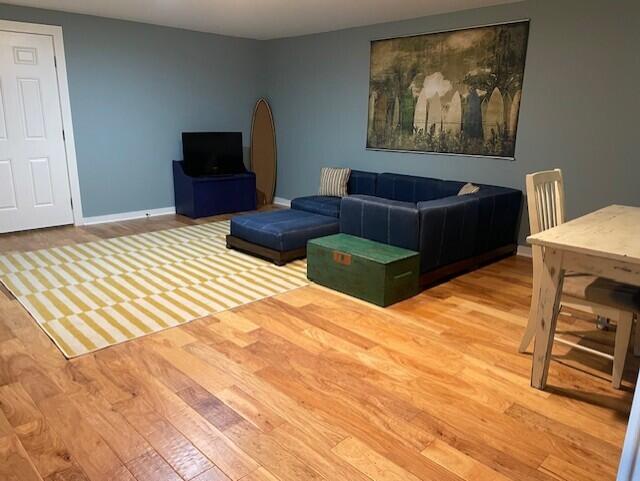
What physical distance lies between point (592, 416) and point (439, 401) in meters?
0.65

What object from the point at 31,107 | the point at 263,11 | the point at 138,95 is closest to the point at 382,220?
the point at 263,11

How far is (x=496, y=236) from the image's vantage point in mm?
4160

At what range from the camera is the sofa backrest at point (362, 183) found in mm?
5301

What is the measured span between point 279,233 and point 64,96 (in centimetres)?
300

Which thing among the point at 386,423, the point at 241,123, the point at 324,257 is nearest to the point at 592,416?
the point at 386,423

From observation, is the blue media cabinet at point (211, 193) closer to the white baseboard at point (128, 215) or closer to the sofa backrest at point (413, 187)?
the white baseboard at point (128, 215)

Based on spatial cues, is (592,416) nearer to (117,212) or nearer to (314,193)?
(314,193)

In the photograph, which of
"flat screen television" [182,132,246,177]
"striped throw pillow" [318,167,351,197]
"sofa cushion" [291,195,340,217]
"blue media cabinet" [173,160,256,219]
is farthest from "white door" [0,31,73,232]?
"striped throw pillow" [318,167,351,197]

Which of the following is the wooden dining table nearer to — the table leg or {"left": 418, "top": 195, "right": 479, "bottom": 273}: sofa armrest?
the table leg

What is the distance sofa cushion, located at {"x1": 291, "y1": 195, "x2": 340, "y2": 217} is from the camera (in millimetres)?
4666

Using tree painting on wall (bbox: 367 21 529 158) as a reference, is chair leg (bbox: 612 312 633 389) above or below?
below

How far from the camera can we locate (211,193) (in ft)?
19.3

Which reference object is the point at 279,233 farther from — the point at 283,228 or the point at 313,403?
the point at 313,403

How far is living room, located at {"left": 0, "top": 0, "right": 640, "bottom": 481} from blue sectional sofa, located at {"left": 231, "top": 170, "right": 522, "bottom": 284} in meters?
0.02
